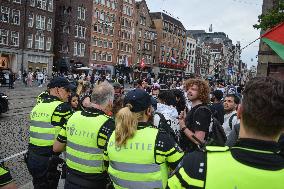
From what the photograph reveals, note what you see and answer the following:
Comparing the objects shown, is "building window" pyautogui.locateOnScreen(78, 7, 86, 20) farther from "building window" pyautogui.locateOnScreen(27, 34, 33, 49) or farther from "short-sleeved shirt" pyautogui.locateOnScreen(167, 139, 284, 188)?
"short-sleeved shirt" pyautogui.locateOnScreen(167, 139, 284, 188)

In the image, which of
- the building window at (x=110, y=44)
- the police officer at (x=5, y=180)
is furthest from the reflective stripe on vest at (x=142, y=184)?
the building window at (x=110, y=44)

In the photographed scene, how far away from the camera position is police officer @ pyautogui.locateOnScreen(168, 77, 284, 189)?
1.85 metres

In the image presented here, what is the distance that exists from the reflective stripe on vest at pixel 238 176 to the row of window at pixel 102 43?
60.9 metres

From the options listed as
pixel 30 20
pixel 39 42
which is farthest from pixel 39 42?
pixel 30 20

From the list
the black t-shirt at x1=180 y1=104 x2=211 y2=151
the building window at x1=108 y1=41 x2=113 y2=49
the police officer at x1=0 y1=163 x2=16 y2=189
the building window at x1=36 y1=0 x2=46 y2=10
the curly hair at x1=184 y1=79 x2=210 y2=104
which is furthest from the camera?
the building window at x1=108 y1=41 x2=113 y2=49

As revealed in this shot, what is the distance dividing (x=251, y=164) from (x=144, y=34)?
72.7m

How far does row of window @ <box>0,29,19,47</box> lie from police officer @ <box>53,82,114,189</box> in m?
46.3

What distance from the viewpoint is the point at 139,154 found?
311cm

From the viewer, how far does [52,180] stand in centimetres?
475

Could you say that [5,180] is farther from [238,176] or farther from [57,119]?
[57,119]

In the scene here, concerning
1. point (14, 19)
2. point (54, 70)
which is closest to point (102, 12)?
point (54, 70)

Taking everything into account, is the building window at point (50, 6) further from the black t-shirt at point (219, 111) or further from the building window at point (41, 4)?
the black t-shirt at point (219, 111)

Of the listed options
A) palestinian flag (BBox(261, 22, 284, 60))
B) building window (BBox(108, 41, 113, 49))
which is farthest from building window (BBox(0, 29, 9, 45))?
palestinian flag (BBox(261, 22, 284, 60))

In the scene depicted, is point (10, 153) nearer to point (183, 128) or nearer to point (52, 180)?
point (52, 180)
